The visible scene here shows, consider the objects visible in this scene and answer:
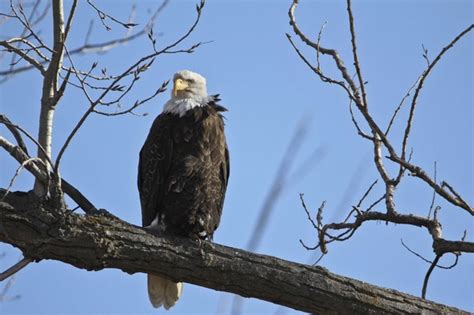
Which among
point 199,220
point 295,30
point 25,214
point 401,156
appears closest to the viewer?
point 25,214

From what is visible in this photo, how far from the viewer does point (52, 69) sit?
3.14m

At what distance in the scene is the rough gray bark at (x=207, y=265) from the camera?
3104mm

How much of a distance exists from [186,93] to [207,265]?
188 cm

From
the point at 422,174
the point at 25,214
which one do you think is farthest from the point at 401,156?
the point at 25,214

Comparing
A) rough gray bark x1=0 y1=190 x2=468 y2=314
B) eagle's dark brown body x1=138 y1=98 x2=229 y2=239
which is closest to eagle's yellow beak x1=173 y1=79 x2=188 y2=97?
eagle's dark brown body x1=138 y1=98 x2=229 y2=239

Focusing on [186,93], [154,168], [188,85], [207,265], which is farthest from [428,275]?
[188,85]

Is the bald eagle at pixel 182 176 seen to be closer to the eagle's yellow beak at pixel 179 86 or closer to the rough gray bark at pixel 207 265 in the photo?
the eagle's yellow beak at pixel 179 86

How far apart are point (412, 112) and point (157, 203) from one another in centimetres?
165

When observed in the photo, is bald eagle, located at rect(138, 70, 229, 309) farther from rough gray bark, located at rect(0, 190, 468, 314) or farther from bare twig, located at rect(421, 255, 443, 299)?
bare twig, located at rect(421, 255, 443, 299)

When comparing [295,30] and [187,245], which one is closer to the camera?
[187,245]

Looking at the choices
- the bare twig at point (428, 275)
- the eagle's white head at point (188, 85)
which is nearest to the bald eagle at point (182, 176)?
the eagle's white head at point (188, 85)

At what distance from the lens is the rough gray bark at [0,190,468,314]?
10.2 ft

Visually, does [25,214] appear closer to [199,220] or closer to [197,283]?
[197,283]

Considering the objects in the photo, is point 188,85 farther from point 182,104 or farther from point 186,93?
point 182,104
